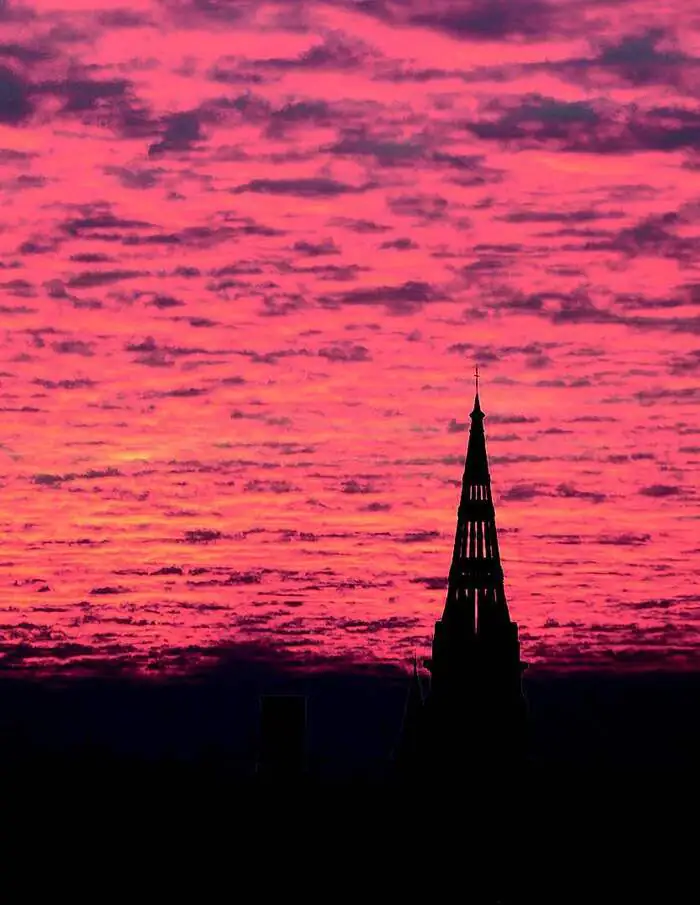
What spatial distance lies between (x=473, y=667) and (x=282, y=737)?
22004 millimetres

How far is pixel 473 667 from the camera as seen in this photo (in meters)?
145

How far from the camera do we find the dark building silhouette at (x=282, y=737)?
525 feet

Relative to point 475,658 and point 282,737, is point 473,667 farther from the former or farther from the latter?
point 282,737

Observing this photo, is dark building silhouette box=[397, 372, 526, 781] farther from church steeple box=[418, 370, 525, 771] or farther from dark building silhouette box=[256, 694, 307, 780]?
dark building silhouette box=[256, 694, 307, 780]

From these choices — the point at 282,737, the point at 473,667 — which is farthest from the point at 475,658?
the point at 282,737

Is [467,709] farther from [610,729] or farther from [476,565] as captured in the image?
[610,729]

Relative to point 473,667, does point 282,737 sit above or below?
below

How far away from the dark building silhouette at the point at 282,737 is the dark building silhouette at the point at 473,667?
511 inches

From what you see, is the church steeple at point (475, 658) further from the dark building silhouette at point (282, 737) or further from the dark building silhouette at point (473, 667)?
the dark building silhouette at point (282, 737)

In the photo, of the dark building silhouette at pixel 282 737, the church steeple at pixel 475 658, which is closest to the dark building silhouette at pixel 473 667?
the church steeple at pixel 475 658

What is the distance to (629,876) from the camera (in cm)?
15600

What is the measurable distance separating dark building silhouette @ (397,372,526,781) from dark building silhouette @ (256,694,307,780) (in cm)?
1299

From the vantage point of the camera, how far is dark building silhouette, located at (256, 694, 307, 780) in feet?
525

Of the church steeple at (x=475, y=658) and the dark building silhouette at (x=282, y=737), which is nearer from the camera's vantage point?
the church steeple at (x=475, y=658)
